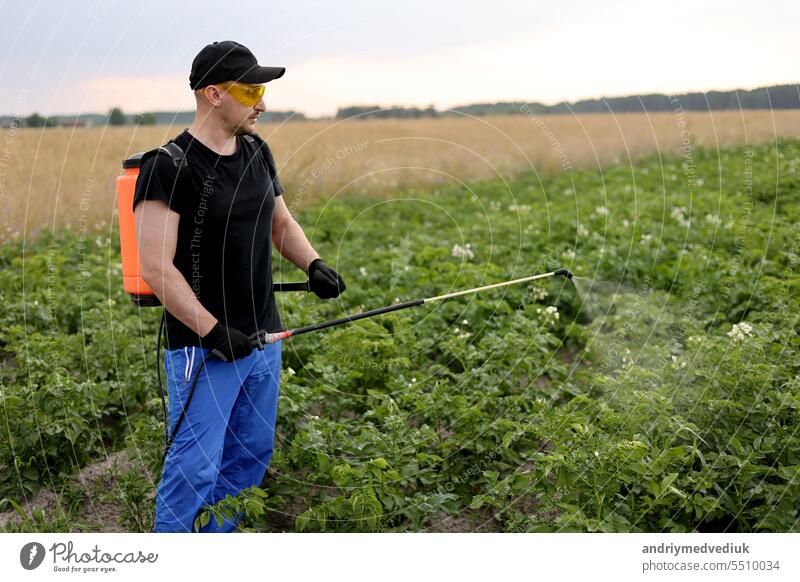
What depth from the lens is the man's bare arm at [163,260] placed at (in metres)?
3.49

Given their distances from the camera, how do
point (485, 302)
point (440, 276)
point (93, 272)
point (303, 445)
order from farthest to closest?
point (93, 272)
point (440, 276)
point (485, 302)
point (303, 445)

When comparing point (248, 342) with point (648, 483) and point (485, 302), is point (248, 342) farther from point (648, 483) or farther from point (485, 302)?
point (485, 302)

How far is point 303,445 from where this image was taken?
14.2 ft

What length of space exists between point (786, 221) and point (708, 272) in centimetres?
265

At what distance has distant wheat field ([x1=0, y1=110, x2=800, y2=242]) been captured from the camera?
10820mm

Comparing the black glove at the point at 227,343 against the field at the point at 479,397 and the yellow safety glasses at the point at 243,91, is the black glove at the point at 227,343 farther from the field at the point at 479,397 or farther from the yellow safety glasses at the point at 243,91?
the yellow safety glasses at the point at 243,91

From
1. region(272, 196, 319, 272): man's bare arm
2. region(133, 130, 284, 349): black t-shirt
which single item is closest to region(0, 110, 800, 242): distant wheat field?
region(272, 196, 319, 272): man's bare arm

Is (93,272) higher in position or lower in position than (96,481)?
higher

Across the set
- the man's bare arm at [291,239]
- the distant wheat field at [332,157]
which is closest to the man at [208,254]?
the man's bare arm at [291,239]

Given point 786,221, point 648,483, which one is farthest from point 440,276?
point 786,221

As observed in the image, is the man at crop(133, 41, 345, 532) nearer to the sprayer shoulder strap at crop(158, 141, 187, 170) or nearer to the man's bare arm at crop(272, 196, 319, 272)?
the sprayer shoulder strap at crop(158, 141, 187, 170)

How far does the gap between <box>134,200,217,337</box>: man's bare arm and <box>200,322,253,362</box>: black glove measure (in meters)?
0.10

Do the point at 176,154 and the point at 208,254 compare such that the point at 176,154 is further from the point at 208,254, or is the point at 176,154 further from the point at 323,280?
the point at 323,280

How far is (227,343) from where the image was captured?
369 centimetres
